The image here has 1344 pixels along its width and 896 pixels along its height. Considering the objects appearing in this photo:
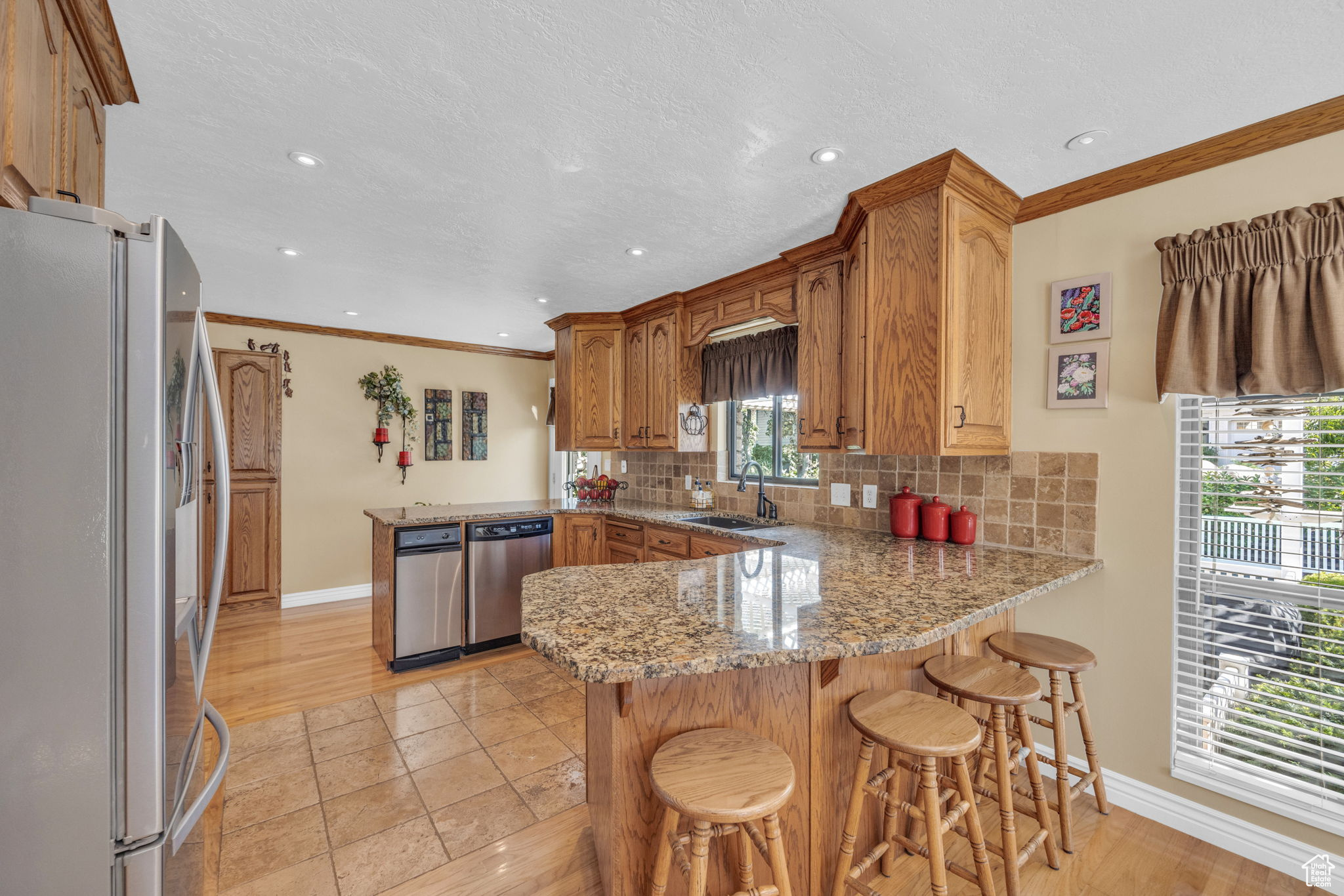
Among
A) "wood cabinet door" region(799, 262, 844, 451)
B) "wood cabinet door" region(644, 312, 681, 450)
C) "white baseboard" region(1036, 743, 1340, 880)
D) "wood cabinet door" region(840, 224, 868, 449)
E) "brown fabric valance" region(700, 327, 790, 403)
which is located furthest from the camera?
"wood cabinet door" region(644, 312, 681, 450)

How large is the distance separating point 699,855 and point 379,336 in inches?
202

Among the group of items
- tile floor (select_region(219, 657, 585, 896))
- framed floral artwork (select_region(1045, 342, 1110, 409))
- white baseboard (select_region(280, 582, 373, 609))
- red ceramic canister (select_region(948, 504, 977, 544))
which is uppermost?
framed floral artwork (select_region(1045, 342, 1110, 409))

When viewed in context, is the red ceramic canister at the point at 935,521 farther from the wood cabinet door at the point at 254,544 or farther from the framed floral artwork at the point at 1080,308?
the wood cabinet door at the point at 254,544

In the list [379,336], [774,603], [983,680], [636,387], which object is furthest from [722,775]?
[379,336]

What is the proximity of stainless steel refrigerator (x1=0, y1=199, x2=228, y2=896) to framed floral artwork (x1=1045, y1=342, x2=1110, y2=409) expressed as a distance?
2733mm

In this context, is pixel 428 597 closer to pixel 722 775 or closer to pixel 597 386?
pixel 597 386

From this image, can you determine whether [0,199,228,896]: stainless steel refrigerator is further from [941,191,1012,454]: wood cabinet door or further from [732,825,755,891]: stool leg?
[941,191,1012,454]: wood cabinet door

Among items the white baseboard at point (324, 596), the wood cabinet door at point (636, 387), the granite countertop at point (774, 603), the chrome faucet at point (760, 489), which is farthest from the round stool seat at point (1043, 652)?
the white baseboard at point (324, 596)

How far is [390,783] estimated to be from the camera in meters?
2.30

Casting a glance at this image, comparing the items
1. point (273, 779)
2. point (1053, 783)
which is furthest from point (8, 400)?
point (1053, 783)

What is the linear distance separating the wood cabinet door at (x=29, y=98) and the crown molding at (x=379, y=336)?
3877 mm

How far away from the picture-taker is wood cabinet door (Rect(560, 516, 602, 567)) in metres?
4.00

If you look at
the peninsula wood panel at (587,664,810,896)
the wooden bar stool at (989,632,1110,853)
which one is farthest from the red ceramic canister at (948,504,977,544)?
the peninsula wood panel at (587,664,810,896)

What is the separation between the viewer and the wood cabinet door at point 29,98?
0.94 meters
